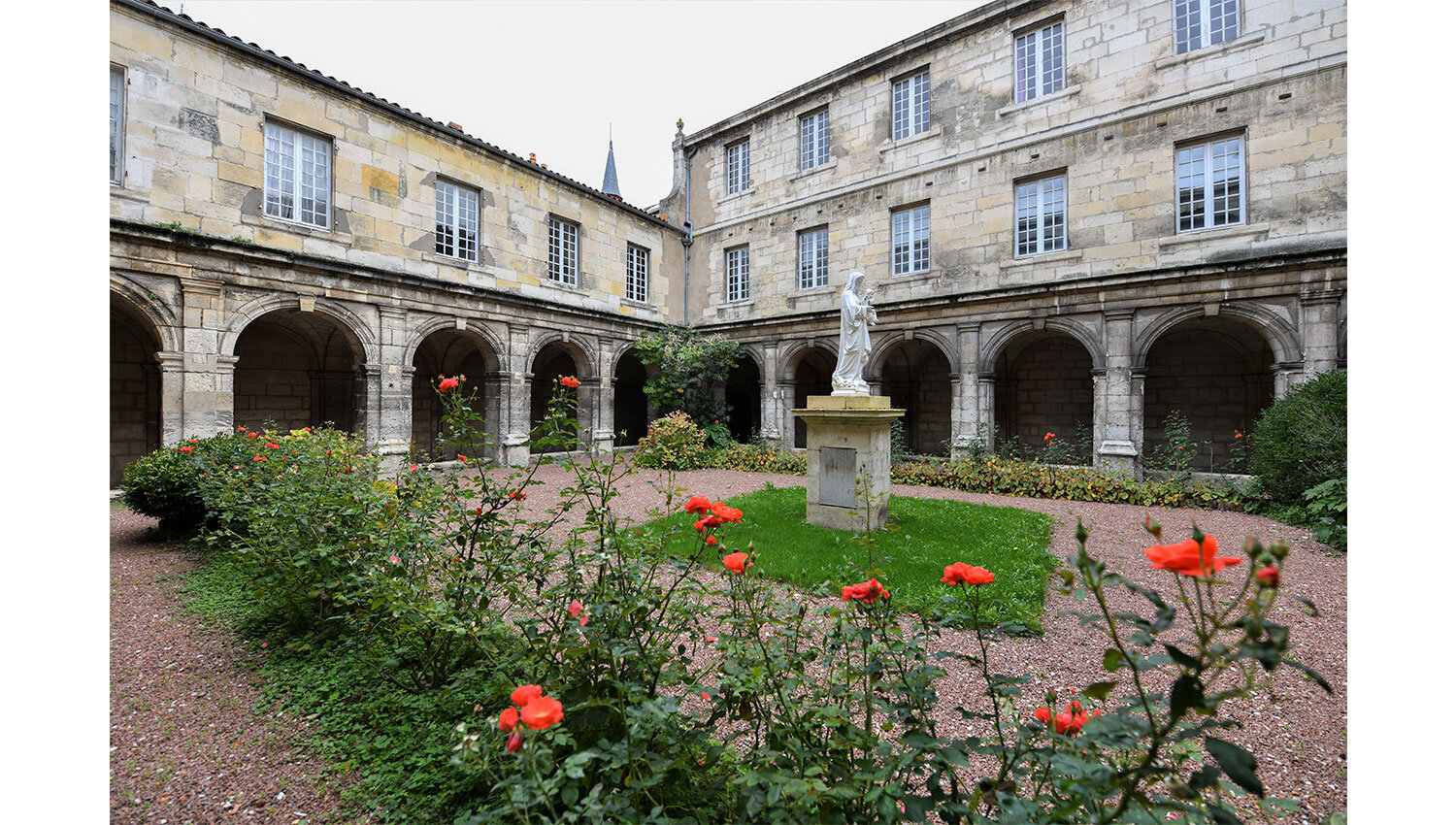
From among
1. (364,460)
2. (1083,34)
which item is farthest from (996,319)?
(364,460)

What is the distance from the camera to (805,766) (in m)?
1.49

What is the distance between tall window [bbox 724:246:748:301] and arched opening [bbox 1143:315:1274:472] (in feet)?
30.1

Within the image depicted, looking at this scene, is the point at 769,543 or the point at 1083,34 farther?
the point at 1083,34

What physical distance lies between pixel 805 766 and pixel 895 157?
A: 1310cm

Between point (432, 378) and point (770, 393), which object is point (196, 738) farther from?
point (770, 393)

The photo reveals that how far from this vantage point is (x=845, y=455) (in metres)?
6.45

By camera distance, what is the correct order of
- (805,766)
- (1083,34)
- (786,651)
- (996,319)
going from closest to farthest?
1. (805,766)
2. (786,651)
3. (1083,34)
4. (996,319)

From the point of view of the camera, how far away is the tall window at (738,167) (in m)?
15.0

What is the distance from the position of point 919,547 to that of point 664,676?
13.7 ft

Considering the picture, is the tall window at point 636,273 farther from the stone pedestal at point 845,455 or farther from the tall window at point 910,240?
the stone pedestal at point 845,455

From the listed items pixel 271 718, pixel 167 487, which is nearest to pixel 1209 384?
pixel 271 718

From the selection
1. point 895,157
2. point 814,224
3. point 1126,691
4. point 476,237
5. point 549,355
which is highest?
point 895,157

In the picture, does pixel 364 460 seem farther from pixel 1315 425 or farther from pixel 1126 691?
pixel 1315 425

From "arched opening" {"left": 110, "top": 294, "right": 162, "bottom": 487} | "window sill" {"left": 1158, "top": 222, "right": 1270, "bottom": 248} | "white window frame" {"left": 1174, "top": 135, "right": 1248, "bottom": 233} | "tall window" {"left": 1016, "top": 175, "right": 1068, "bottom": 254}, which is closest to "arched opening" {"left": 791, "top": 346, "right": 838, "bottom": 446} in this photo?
"tall window" {"left": 1016, "top": 175, "right": 1068, "bottom": 254}
